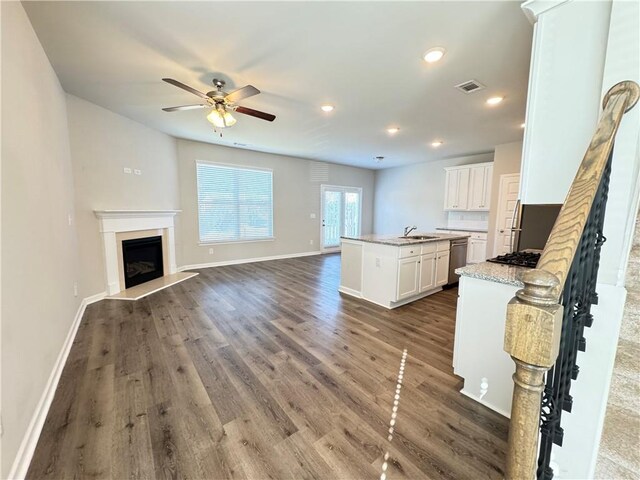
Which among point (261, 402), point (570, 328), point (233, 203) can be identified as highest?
point (233, 203)

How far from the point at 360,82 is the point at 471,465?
3.25 metres

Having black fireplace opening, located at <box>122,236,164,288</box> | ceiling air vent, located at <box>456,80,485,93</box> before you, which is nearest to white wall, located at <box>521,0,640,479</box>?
ceiling air vent, located at <box>456,80,485,93</box>

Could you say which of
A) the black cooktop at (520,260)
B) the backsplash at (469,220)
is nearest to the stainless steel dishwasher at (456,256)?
the backsplash at (469,220)

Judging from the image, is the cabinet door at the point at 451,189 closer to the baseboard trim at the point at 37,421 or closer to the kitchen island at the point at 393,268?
the kitchen island at the point at 393,268

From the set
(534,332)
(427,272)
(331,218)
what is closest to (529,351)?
(534,332)

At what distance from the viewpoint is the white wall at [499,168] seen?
502cm

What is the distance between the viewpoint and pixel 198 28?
2012 mm

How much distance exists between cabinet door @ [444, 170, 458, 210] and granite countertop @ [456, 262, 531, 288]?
4849 millimetres

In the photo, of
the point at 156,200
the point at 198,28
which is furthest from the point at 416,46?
the point at 156,200

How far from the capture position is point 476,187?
5.90 m

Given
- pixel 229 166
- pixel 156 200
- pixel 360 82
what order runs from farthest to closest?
pixel 229 166
pixel 156 200
pixel 360 82

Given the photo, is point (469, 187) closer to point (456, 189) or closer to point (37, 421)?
point (456, 189)

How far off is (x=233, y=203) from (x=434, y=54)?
496 cm

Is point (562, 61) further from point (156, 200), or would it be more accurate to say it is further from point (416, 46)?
point (156, 200)
